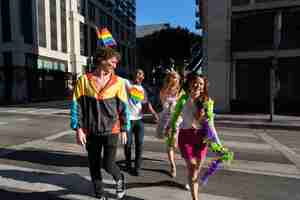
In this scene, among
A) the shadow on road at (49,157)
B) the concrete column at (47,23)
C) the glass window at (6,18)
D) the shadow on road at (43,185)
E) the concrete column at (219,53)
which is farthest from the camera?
the concrete column at (47,23)

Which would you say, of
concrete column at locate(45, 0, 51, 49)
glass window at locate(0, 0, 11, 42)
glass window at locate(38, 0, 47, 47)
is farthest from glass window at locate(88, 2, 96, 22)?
glass window at locate(0, 0, 11, 42)

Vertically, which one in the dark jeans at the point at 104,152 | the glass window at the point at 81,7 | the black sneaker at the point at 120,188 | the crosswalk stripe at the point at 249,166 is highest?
the glass window at the point at 81,7

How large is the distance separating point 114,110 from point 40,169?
2698mm

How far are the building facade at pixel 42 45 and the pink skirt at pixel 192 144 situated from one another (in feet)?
66.1

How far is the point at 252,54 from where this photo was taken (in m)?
14.8

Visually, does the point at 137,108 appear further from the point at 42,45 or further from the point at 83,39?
the point at 83,39

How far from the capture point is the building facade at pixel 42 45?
27875 millimetres

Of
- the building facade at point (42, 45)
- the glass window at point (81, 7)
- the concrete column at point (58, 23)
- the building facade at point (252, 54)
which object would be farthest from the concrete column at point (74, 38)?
the building facade at point (252, 54)

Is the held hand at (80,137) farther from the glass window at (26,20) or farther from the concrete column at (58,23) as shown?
the concrete column at (58,23)

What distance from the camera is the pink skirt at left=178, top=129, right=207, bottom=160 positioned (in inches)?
130

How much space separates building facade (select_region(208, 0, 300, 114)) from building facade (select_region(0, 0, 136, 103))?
491 inches

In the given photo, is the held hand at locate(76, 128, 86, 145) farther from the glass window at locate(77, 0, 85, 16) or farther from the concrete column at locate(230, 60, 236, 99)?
the glass window at locate(77, 0, 85, 16)

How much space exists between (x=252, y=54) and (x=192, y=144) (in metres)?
13.0

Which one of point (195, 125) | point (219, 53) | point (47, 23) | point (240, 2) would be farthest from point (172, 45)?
point (195, 125)
